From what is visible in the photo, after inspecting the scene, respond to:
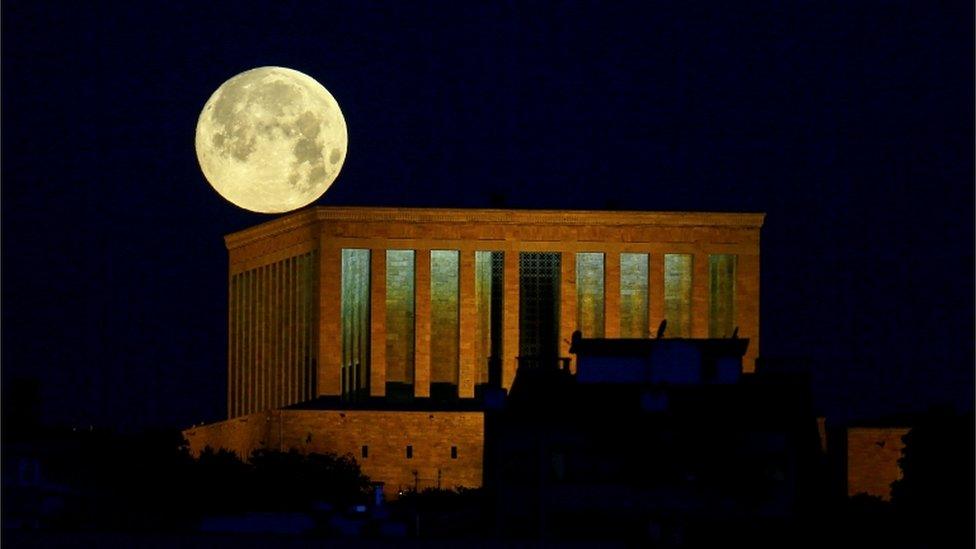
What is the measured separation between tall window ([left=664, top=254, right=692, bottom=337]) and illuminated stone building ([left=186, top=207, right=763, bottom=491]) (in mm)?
53

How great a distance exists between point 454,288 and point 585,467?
39.3m

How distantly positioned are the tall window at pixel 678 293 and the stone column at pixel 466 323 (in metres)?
7.30

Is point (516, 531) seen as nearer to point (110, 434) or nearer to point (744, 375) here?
point (744, 375)

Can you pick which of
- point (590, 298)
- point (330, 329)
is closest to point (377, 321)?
point (330, 329)

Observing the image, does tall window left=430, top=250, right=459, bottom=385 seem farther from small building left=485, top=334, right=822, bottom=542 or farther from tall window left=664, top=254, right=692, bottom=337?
small building left=485, top=334, right=822, bottom=542

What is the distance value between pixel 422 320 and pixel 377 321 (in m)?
1.66

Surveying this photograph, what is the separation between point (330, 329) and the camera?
9969 centimetres

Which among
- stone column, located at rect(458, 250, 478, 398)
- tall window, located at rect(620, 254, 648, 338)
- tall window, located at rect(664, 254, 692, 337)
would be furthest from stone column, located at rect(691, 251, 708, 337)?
stone column, located at rect(458, 250, 478, 398)

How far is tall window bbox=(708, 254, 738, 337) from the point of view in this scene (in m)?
102

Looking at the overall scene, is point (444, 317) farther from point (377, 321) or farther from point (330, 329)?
point (330, 329)

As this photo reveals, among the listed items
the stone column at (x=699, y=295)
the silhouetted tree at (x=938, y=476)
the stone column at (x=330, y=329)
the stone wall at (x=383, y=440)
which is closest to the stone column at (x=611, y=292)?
the stone column at (x=699, y=295)

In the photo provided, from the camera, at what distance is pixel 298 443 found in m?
92.1

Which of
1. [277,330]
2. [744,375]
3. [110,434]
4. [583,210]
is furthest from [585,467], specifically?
[277,330]

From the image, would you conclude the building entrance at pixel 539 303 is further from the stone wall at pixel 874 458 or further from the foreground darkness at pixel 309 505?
the stone wall at pixel 874 458
